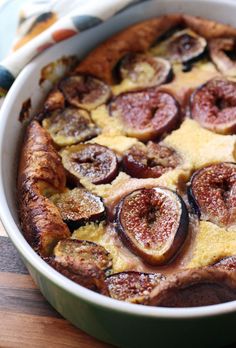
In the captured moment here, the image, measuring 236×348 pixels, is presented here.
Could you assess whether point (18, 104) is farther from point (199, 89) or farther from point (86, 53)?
point (199, 89)

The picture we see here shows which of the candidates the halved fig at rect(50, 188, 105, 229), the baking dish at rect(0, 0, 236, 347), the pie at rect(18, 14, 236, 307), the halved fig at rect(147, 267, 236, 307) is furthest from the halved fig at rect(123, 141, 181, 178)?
the halved fig at rect(147, 267, 236, 307)

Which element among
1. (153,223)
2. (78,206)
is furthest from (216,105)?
(78,206)

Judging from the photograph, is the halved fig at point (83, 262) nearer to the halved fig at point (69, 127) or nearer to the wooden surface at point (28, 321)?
the wooden surface at point (28, 321)

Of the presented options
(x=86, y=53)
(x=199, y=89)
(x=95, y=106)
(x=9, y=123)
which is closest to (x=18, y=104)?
(x=9, y=123)

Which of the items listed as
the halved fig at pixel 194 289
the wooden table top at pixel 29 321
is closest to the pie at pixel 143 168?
the halved fig at pixel 194 289

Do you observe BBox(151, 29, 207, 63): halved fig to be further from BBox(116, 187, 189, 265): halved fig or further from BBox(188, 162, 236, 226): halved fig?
BBox(116, 187, 189, 265): halved fig
